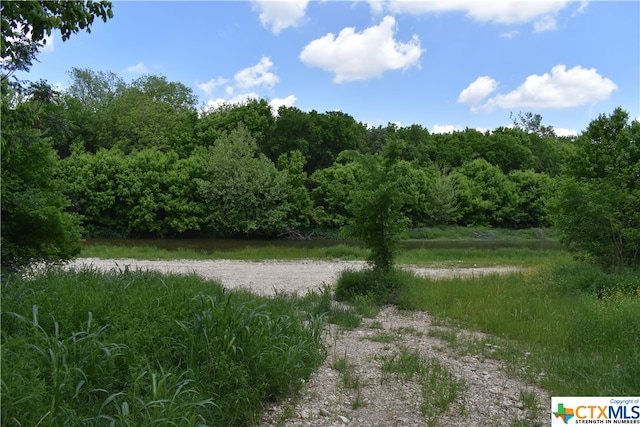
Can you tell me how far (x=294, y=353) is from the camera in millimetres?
4867

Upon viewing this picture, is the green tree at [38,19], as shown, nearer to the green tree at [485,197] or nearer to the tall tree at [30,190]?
the tall tree at [30,190]

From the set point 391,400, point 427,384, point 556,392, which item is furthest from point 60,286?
point 556,392

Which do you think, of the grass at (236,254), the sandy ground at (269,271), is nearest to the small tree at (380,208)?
the sandy ground at (269,271)

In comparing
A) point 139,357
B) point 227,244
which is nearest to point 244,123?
point 227,244

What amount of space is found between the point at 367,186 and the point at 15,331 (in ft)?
25.8

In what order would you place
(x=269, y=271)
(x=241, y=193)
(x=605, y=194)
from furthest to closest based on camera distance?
(x=241, y=193) → (x=269, y=271) → (x=605, y=194)

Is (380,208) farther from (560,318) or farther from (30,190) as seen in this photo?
(30,190)

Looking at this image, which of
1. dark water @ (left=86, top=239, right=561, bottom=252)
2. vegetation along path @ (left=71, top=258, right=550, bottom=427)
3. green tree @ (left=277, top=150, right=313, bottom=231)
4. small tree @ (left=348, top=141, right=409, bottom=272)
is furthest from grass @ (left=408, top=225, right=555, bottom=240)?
vegetation along path @ (left=71, top=258, right=550, bottom=427)

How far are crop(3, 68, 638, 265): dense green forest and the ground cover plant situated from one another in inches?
1012

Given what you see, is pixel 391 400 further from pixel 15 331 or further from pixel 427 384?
pixel 15 331

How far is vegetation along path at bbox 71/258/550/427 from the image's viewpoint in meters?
4.42

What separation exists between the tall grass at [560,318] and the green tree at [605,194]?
0.82 m

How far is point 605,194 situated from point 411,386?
928cm

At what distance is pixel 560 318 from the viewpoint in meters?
8.23
